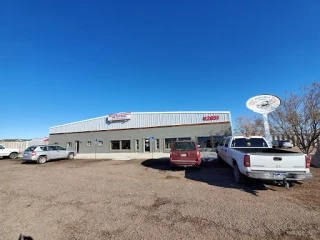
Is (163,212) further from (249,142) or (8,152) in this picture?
(8,152)

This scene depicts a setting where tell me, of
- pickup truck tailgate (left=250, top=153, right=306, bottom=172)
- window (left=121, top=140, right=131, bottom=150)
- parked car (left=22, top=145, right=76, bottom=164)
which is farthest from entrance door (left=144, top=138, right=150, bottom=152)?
pickup truck tailgate (left=250, top=153, right=306, bottom=172)

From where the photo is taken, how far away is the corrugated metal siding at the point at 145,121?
Answer: 853 inches

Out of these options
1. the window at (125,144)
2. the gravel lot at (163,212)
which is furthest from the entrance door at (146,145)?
the gravel lot at (163,212)

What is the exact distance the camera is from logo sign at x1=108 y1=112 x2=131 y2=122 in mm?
24875

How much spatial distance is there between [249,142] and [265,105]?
758 cm

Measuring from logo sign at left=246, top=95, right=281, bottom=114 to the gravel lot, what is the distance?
9555 millimetres

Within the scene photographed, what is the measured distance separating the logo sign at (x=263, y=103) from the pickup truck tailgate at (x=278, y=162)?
10.2 meters

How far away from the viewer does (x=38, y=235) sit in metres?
3.14

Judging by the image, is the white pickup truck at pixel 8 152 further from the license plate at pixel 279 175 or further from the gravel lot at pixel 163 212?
the license plate at pixel 279 175

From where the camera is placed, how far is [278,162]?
5.30 metres

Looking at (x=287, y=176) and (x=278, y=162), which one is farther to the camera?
(x=278, y=162)

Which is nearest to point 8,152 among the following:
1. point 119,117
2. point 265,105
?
→ point 119,117

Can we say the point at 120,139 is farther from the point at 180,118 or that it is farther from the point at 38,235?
the point at 38,235

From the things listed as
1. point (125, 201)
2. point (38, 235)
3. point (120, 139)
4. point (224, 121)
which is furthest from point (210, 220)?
point (120, 139)
